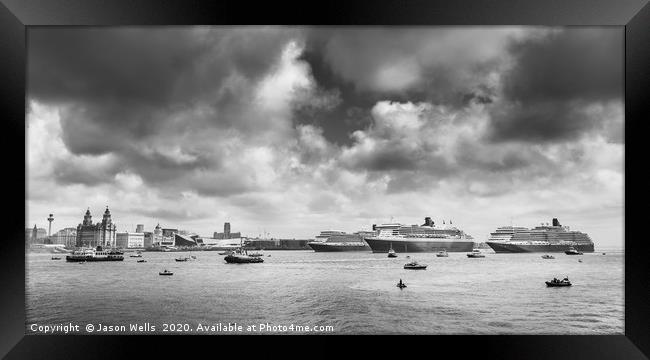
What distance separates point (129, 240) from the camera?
126 feet

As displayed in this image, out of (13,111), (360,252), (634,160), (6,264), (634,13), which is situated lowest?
(360,252)

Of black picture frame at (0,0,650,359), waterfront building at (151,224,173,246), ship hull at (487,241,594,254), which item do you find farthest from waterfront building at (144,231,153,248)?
black picture frame at (0,0,650,359)

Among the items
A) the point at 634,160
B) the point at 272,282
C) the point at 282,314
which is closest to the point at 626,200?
the point at 634,160

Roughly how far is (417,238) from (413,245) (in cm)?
62

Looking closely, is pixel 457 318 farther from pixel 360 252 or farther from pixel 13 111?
pixel 360 252

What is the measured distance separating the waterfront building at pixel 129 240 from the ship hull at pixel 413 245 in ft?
64.3

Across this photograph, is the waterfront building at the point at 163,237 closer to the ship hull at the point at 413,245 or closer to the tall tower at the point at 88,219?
the tall tower at the point at 88,219

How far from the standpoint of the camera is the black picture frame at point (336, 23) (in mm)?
3336

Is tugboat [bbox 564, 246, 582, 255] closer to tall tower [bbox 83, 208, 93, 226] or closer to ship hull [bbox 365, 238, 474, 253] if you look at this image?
ship hull [bbox 365, 238, 474, 253]

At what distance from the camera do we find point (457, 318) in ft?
28.1

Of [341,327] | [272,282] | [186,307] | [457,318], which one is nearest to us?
[341,327]

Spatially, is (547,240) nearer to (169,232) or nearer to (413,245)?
(413,245)

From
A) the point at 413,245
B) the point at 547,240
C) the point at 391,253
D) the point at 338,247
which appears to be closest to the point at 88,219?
the point at 338,247

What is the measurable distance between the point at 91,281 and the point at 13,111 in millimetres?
14560
